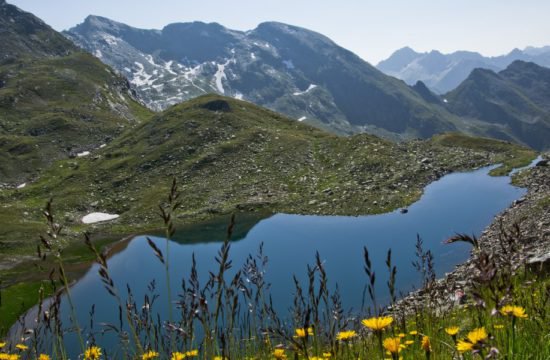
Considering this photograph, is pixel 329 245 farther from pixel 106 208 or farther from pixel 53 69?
pixel 53 69

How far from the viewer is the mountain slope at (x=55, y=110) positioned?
4144 inches

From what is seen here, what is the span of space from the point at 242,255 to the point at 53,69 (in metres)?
146

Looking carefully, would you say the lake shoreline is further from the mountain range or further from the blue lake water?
the mountain range

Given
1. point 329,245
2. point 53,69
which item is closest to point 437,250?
point 329,245

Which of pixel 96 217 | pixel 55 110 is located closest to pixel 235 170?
pixel 96 217

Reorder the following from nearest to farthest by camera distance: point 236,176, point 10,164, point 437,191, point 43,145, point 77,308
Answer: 1. point 77,308
2. point 437,191
3. point 236,176
4. point 10,164
5. point 43,145

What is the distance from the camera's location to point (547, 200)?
134ft

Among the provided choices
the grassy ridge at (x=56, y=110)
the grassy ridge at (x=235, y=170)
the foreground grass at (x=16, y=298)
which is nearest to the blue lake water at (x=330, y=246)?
the foreground grass at (x=16, y=298)

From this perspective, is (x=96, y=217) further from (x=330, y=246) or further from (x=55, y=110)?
(x=55, y=110)

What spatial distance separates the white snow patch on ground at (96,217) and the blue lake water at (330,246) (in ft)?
45.0

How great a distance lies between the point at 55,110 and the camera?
428 ft

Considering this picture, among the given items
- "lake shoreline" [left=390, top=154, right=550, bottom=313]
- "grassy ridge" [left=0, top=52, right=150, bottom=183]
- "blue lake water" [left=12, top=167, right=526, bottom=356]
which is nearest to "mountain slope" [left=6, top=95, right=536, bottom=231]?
"blue lake water" [left=12, top=167, right=526, bottom=356]

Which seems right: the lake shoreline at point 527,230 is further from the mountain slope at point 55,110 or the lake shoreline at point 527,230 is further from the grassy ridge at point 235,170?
the mountain slope at point 55,110

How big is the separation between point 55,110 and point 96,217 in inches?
2810
